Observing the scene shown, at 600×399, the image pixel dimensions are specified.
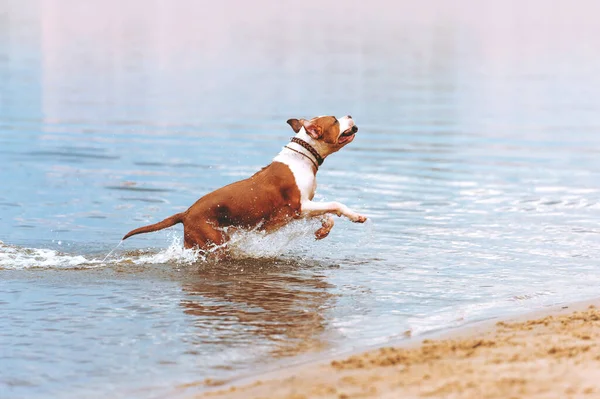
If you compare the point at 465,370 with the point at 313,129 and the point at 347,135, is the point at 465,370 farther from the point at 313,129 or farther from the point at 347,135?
the point at 347,135

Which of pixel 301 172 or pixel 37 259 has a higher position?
pixel 301 172

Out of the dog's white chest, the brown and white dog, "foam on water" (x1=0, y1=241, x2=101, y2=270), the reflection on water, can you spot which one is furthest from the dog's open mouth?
"foam on water" (x1=0, y1=241, x2=101, y2=270)

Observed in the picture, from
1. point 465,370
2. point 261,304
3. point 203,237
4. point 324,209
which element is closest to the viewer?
point 465,370

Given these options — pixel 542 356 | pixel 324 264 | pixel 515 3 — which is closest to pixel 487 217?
pixel 324 264

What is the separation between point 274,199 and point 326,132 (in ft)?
2.44

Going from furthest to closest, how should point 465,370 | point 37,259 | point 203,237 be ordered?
point 37,259
point 203,237
point 465,370

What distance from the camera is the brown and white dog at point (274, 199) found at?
380 inches

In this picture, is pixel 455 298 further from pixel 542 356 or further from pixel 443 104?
pixel 443 104

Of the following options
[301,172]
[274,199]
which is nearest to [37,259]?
[274,199]

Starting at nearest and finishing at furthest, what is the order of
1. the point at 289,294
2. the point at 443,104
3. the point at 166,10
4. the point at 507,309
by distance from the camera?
the point at 507,309 → the point at 289,294 → the point at 443,104 → the point at 166,10

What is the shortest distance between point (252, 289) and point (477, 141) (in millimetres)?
10014

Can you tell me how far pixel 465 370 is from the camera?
18.6 feet

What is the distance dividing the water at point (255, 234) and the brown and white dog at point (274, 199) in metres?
0.26

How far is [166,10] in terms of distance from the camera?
5878 cm
